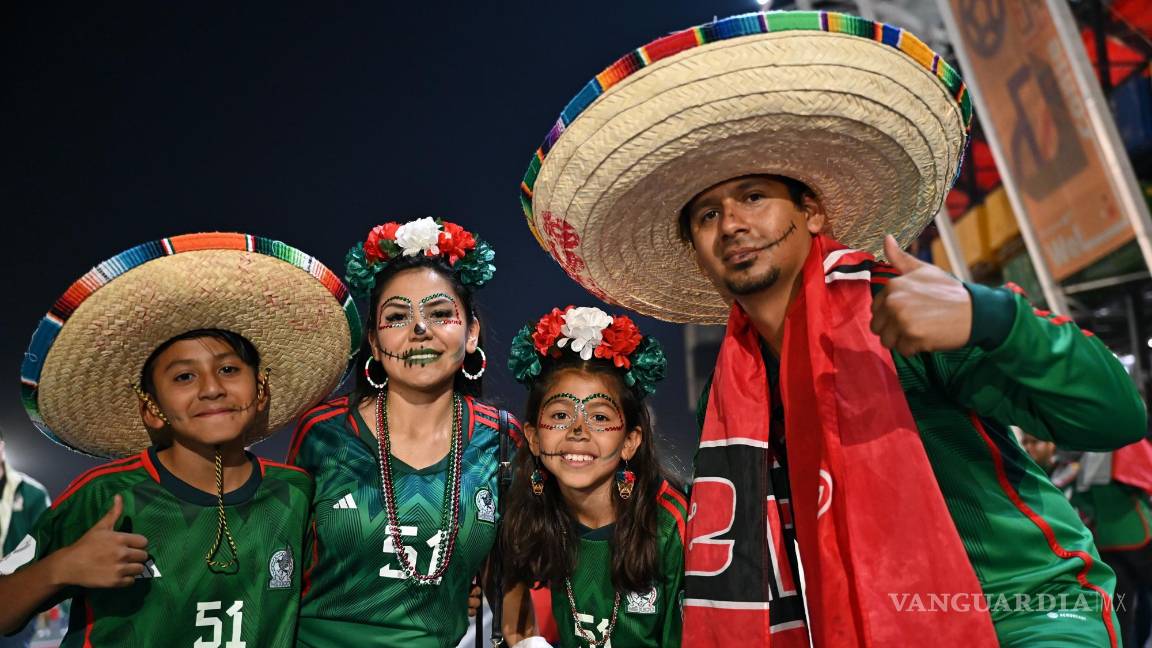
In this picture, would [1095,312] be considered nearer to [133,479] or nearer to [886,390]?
[886,390]

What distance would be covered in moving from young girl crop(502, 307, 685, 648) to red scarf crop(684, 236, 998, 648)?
24.3 inches

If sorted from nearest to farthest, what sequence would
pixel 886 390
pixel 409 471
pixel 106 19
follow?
1. pixel 886 390
2. pixel 409 471
3. pixel 106 19

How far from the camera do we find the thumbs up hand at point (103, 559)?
215 centimetres

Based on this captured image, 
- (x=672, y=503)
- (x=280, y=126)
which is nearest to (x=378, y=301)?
(x=672, y=503)

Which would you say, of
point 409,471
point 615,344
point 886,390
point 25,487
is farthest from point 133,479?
point 25,487

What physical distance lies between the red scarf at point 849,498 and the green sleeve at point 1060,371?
300 mm

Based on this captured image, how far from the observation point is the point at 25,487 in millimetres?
5711

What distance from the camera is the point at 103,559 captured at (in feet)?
7.11

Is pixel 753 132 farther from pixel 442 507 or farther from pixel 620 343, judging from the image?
pixel 442 507

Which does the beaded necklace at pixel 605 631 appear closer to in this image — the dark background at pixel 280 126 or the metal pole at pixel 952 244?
the dark background at pixel 280 126

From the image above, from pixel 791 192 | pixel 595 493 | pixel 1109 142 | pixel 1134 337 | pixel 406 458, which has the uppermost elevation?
pixel 1109 142

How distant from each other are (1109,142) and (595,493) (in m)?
8.27

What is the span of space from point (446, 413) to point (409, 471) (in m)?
0.29

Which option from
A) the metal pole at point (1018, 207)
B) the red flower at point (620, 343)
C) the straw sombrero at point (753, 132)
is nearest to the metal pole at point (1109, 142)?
the metal pole at point (1018, 207)
